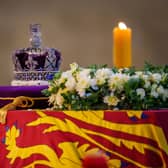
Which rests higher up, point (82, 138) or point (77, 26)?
point (77, 26)

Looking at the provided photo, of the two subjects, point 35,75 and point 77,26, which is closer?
point 35,75

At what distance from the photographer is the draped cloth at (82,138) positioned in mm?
537

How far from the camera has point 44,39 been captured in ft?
4.21

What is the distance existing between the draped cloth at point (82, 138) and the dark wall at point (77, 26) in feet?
2.24

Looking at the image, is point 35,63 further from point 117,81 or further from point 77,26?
point 77,26

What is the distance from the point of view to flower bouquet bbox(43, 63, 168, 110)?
57 centimetres

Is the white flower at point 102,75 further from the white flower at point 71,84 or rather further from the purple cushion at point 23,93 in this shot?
the purple cushion at point 23,93

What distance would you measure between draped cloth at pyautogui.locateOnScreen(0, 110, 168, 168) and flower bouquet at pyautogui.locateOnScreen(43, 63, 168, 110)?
28mm

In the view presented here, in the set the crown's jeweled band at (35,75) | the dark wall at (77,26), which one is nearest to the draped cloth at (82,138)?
the crown's jeweled band at (35,75)

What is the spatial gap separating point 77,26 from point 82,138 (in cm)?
76

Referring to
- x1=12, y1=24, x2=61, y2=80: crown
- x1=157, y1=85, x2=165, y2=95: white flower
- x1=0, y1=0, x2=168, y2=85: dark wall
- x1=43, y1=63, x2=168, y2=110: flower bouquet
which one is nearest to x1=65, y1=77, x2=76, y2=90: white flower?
x1=43, y1=63, x2=168, y2=110: flower bouquet

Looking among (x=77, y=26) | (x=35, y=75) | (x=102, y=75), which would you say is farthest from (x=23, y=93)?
(x=77, y=26)

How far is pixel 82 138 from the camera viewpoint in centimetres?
56

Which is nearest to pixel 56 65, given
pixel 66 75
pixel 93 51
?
pixel 66 75
